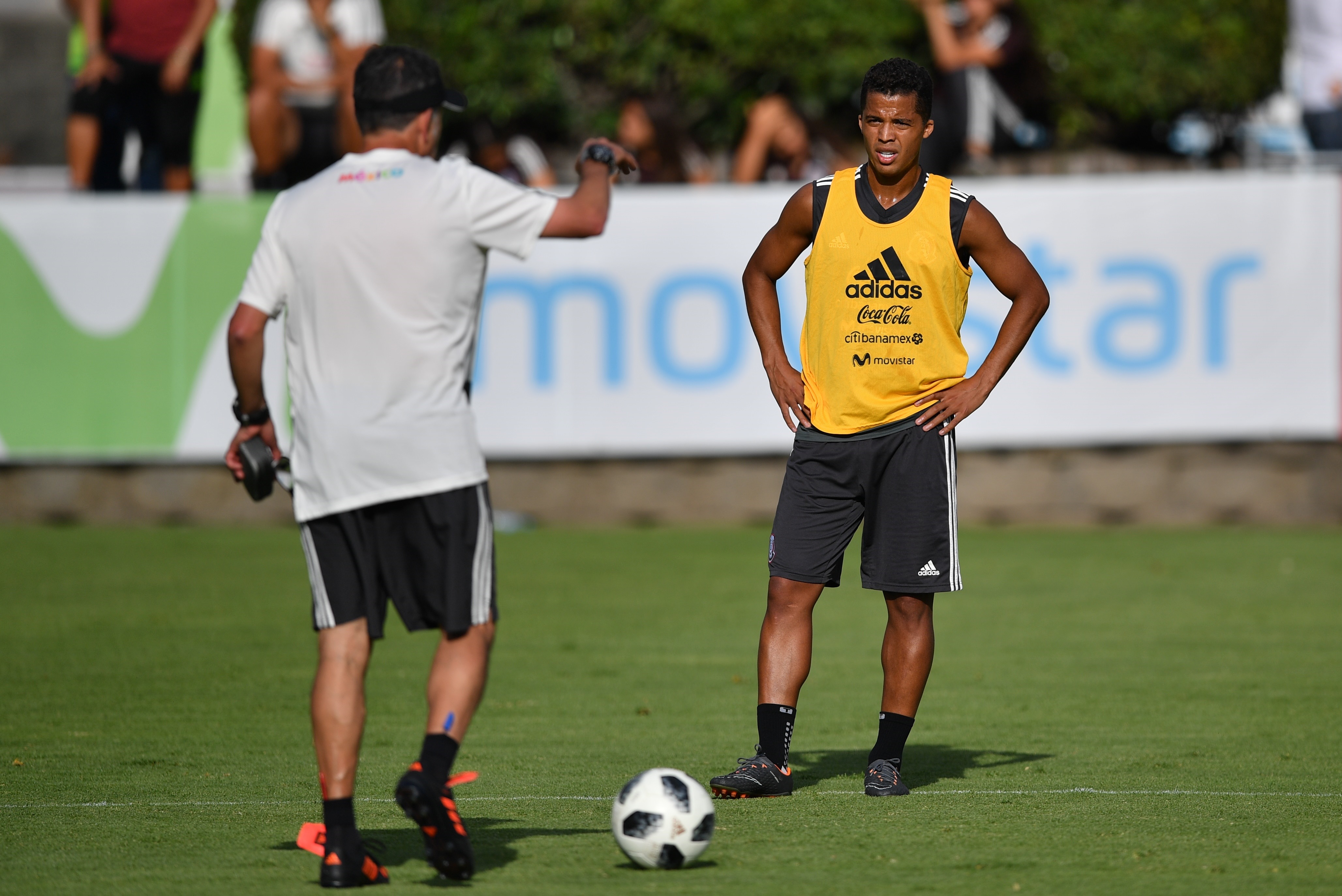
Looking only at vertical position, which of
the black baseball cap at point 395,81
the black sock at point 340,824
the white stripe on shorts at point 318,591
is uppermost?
the black baseball cap at point 395,81

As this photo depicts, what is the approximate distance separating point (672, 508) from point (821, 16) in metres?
5.54

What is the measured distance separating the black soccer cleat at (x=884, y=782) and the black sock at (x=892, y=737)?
0.02 meters

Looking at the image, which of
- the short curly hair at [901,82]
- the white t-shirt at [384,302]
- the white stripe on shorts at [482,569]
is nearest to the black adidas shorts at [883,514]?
the short curly hair at [901,82]

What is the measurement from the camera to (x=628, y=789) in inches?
209

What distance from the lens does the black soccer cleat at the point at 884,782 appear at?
20.2ft

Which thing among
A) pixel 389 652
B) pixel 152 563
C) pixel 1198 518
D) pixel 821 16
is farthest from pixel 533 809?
pixel 821 16

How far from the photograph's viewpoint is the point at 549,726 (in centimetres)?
749

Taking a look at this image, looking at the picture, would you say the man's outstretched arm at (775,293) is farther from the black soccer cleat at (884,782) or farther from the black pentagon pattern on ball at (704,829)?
the black pentagon pattern on ball at (704,829)

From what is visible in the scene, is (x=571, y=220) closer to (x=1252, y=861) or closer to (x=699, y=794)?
(x=699, y=794)

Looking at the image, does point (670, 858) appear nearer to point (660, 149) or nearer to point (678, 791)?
point (678, 791)

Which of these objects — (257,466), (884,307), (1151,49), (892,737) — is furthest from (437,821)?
(1151,49)

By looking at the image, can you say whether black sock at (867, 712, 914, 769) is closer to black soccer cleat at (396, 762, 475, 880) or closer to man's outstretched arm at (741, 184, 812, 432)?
man's outstretched arm at (741, 184, 812, 432)

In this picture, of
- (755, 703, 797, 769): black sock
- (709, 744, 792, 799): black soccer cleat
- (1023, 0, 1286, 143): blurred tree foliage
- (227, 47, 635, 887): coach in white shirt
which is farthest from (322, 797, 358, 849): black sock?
(1023, 0, 1286, 143): blurred tree foliage

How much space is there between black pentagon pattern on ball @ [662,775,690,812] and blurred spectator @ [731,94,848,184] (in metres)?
9.97
